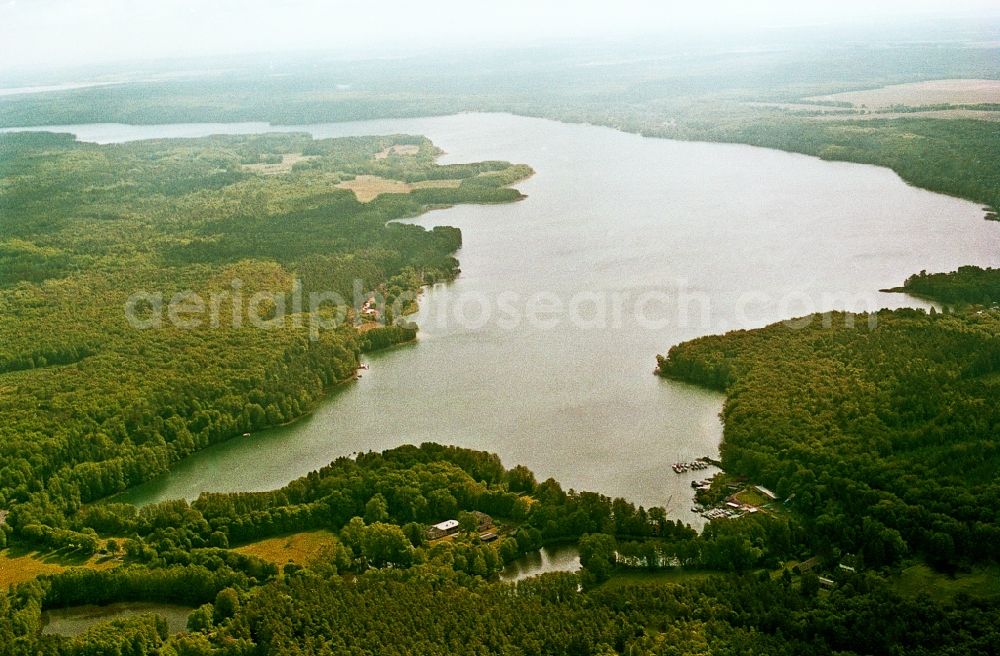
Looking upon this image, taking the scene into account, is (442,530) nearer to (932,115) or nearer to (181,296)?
(181,296)

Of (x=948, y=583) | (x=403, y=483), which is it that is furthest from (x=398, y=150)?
(x=948, y=583)

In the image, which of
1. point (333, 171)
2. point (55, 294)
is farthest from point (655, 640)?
point (333, 171)

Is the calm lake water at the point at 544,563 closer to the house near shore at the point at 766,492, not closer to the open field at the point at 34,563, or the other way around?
the house near shore at the point at 766,492

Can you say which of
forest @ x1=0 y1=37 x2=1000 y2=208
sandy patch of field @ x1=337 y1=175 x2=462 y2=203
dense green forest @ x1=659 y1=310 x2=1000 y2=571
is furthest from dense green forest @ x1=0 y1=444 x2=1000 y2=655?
sandy patch of field @ x1=337 y1=175 x2=462 y2=203

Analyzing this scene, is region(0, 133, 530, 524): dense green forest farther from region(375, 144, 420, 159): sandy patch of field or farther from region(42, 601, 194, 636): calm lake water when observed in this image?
region(375, 144, 420, 159): sandy patch of field

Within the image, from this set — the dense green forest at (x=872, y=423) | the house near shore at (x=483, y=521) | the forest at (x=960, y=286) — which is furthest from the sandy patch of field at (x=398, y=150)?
the house near shore at (x=483, y=521)

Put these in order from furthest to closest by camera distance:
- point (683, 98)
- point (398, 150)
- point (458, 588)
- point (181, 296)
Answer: point (683, 98) < point (398, 150) < point (181, 296) < point (458, 588)

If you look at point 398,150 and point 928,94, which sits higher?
point 928,94
